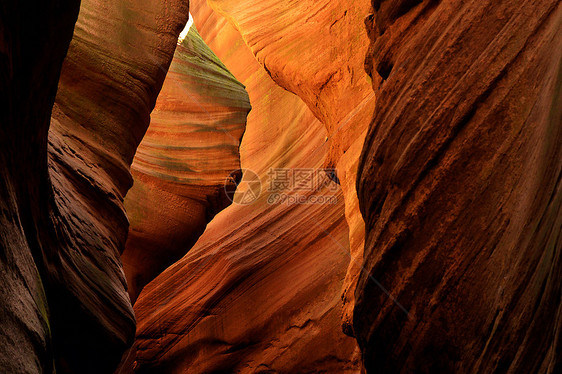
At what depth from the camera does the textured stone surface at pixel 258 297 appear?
8.01 m

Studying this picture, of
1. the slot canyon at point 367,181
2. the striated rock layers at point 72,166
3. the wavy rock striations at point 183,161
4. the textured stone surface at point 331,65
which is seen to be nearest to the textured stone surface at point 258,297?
the slot canyon at point 367,181

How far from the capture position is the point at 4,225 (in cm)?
226

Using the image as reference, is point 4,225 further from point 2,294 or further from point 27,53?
point 27,53

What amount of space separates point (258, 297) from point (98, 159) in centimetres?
467

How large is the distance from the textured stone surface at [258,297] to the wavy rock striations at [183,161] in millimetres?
585

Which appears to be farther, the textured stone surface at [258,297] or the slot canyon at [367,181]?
the textured stone surface at [258,297]

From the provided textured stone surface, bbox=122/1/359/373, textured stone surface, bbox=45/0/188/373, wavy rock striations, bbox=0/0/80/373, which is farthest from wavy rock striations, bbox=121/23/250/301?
wavy rock striations, bbox=0/0/80/373

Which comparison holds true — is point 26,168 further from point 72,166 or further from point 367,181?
point 367,181

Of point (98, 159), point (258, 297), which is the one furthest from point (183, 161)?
point (98, 159)

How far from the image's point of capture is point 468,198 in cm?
316

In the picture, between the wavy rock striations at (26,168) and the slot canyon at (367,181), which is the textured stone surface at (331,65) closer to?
the slot canyon at (367,181)

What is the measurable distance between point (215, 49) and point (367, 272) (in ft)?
40.3

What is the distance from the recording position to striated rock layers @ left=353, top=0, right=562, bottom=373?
8.70 feet

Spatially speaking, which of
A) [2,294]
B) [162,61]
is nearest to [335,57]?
[162,61]
